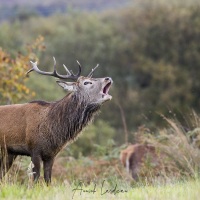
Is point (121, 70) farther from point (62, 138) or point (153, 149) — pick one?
point (62, 138)

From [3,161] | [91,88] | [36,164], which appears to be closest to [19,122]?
[3,161]

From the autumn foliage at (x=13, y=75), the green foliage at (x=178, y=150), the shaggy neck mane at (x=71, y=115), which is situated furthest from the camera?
the autumn foliage at (x=13, y=75)

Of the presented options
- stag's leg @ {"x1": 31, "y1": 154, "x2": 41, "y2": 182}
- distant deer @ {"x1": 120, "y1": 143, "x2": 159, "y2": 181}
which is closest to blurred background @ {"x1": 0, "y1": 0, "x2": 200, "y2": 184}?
distant deer @ {"x1": 120, "y1": 143, "x2": 159, "y2": 181}

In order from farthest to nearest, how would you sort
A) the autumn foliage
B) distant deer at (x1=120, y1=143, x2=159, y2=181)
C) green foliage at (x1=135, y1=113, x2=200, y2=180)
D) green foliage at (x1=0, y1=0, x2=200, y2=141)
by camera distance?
green foliage at (x1=0, y1=0, x2=200, y2=141), the autumn foliage, distant deer at (x1=120, y1=143, x2=159, y2=181), green foliage at (x1=135, y1=113, x2=200, y2=180)

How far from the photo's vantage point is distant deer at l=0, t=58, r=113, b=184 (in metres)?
10.1

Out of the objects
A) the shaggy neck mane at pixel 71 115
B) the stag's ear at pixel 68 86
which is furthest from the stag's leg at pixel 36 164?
the stag's ear at pixel 68 86

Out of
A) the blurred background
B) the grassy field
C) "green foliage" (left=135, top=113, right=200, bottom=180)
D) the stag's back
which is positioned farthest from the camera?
the blurred background

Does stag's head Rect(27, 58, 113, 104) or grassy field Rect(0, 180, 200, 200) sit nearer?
grassy field Rect(0, 180, 200, 200)

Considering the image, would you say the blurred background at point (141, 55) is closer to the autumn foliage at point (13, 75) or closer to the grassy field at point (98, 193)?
the autumn foliage at point (13, 75)

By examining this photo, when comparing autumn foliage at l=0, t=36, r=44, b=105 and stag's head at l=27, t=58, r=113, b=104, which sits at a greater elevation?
autumn foliage at l=0, t=36, r=44, b=105

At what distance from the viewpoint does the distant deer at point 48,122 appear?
1009cm

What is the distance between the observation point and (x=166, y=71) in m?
40.2

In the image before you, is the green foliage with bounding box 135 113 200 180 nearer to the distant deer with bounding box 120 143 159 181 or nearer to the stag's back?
the distant deer with bounding box 120 143 159 181

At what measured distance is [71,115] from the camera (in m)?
Answer: 10.4
